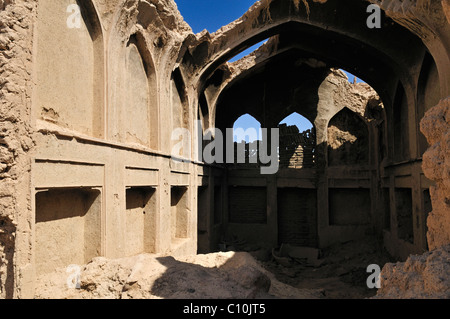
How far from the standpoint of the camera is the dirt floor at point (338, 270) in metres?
8.77

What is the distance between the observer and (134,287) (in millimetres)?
3941

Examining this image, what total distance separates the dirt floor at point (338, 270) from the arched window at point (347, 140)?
2.99m

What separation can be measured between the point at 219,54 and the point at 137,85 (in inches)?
140

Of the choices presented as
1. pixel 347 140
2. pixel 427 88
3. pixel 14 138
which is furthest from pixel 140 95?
pixel 347 140

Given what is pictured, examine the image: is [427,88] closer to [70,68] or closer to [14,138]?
[70,68]

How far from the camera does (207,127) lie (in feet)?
39.2

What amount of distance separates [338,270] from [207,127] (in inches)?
247

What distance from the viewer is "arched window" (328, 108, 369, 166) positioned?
12867 mm

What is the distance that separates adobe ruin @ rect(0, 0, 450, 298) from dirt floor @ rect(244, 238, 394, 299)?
0.57 meters

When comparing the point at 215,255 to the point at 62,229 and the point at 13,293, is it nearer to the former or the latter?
the point at 62,229

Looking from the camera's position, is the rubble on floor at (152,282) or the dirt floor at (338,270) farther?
the dirt floor at (338,270)

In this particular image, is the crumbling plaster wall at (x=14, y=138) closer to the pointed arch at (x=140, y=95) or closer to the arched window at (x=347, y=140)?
the pointed arch at (x=140, y=95)

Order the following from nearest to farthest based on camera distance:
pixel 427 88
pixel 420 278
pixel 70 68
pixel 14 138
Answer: pixel 420 278
pixel 14 138
pixel 70 68
pixel 427 88

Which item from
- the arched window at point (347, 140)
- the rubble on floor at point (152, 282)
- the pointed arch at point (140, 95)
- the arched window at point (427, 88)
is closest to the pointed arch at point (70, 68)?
the pointed arch at point (140, 95)
